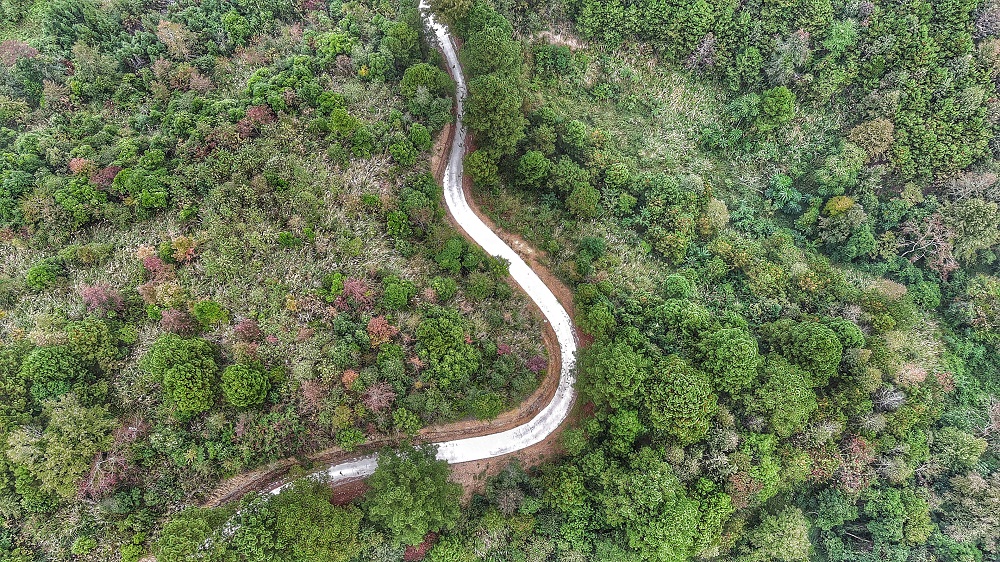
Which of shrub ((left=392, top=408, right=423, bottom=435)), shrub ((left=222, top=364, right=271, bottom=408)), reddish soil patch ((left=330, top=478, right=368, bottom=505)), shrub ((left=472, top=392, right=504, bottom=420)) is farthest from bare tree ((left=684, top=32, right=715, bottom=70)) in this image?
reddish soil patch ((left=330, top=478, right=368, bottom=505))

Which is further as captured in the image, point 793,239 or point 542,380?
point 793,239

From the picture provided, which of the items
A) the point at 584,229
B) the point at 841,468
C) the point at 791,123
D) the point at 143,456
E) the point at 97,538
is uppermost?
the point at 791,123

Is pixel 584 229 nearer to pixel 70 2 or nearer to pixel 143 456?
pixel 143 456

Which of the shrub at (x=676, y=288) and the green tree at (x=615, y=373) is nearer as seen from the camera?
the green tree at (x=615, y=373)

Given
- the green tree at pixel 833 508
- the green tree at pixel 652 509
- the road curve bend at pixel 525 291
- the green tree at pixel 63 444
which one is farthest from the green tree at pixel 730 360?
the green tree at pixel 63 444

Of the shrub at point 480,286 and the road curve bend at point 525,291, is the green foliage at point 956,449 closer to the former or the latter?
the road curve bend at point 525,291

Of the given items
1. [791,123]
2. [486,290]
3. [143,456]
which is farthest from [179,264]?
[791,123]

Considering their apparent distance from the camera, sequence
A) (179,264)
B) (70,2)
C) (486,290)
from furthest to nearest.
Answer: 1. (70,2)
2. (486,290)
3. (179,264)

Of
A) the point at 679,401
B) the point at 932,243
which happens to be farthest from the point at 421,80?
the point at 932,243
